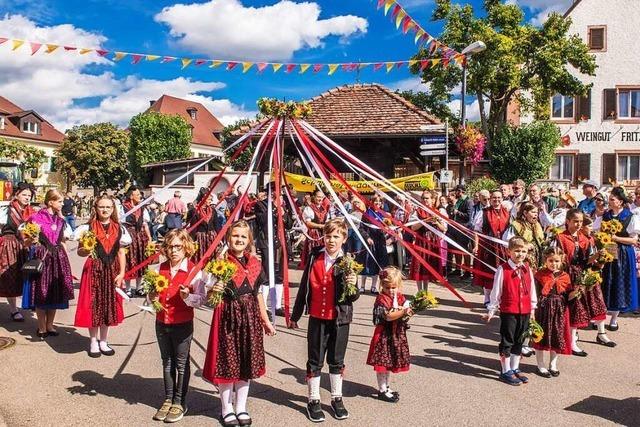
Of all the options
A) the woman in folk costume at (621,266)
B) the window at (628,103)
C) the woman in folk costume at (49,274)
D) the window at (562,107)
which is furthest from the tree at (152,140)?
the woman in folk costume at (621,266)

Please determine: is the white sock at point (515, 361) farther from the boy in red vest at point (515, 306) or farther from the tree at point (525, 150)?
the tree at point (525, 150)

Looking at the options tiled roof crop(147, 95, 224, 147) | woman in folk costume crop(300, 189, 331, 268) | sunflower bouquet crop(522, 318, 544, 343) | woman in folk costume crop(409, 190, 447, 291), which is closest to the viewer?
sunflower bouquet crop(522, 318, 544, 343)

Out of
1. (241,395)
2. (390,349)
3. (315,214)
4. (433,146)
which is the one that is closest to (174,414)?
(241,395)

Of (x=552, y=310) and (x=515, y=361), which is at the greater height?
(x=552, y=310)

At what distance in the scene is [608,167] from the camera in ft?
84.0

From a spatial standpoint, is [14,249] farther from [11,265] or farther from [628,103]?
[628,103]

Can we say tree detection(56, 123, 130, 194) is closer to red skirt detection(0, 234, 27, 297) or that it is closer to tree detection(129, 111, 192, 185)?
tree detection(129, 111, 192, 185)

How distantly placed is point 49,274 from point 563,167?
2528 cm

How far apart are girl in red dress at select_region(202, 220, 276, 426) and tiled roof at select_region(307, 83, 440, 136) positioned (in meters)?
11.3

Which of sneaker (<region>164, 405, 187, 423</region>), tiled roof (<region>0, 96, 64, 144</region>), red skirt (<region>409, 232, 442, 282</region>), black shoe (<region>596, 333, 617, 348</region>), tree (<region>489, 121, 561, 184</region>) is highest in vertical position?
tiled roof (<region>0, 96, 64, 144</region>)

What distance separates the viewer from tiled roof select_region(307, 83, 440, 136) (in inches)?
610

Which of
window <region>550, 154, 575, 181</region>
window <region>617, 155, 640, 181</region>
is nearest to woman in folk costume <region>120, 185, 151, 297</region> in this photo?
window <region>550, 154, 575, 181</region>

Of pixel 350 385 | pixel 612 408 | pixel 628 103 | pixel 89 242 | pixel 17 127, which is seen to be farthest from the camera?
pixel 17 127

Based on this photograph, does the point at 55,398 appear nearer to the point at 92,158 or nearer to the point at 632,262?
the point at 632,262
